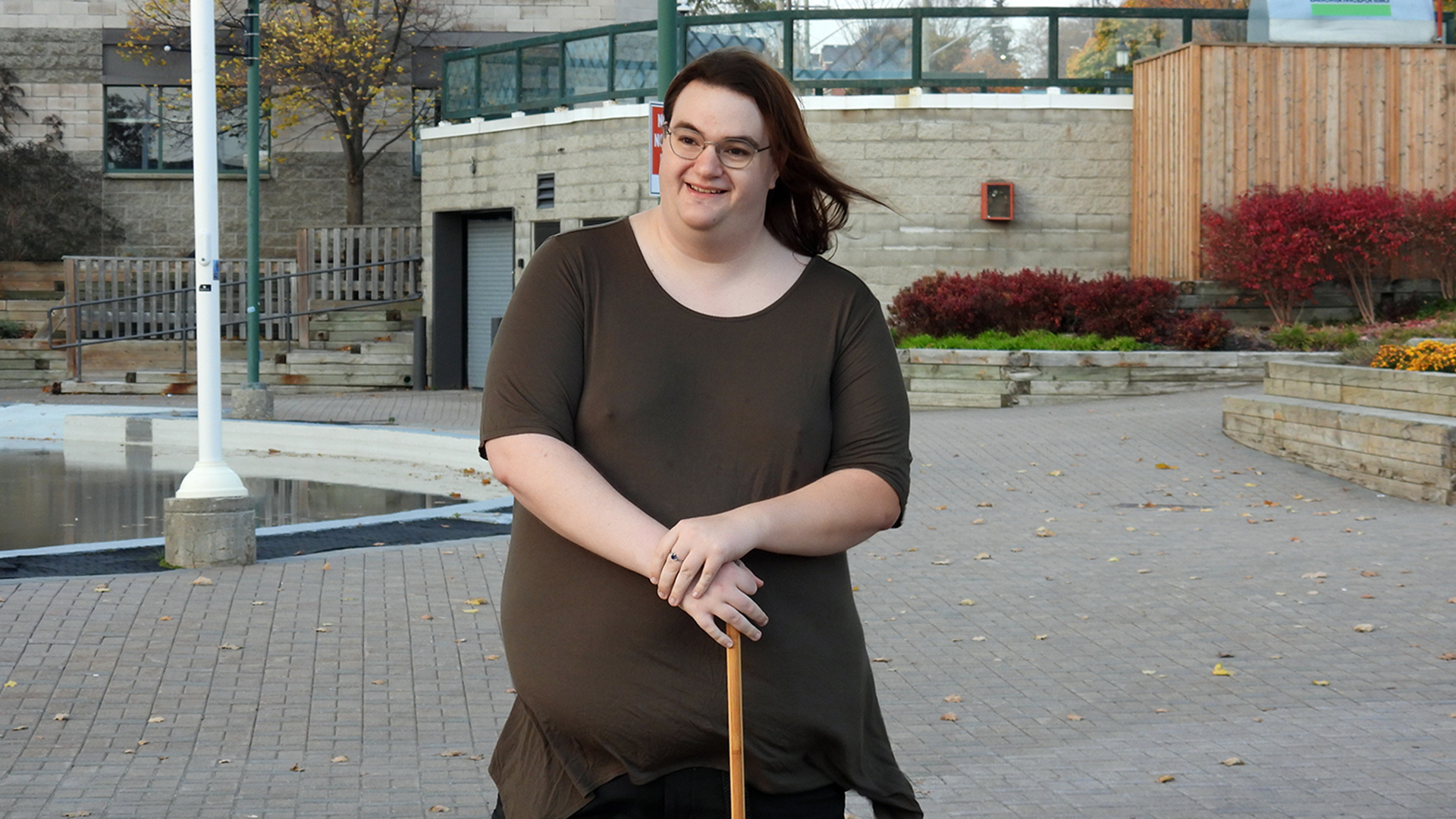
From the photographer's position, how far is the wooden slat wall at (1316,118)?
18.2 m

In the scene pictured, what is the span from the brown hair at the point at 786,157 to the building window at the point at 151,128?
28.7m

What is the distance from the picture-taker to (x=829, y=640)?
2.47 m

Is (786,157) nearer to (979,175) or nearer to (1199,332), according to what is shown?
(1199,332)

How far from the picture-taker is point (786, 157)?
8.36ft

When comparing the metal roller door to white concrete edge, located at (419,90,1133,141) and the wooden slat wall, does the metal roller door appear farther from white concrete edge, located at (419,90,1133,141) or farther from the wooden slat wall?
the wooden slat wall

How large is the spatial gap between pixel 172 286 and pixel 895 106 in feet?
42.9

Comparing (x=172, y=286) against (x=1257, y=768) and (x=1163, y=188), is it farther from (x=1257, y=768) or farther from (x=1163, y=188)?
(x=1257, y=768)

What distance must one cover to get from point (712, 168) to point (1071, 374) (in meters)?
14.9

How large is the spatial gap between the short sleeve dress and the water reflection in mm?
8473

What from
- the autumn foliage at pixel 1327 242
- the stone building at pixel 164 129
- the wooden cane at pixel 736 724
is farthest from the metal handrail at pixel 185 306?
the wooden cane at pixel 736 724

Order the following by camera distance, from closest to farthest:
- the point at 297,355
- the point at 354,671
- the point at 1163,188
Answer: the point at 354,671
the point at 1163,188
the point at 297,355

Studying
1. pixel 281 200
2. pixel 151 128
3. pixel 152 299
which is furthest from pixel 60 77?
pixel 152 299

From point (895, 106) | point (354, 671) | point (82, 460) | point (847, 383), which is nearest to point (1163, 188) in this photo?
point (895, 106)

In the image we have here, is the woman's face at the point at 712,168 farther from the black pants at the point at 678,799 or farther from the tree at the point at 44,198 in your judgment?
the tree at the point at 44,198
